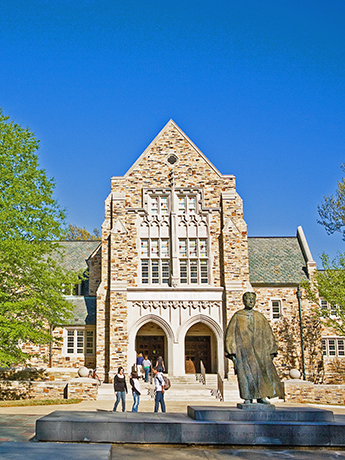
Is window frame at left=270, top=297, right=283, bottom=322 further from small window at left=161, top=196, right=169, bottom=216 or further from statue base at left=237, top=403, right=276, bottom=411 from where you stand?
statue base at left=237, top=403, right=276, bottom=411

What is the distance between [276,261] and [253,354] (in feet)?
66.5

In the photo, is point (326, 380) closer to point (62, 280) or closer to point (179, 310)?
point (179, 310)

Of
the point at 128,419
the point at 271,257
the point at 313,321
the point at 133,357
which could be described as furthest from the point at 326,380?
the point at 128,419

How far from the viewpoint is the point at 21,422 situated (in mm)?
14672

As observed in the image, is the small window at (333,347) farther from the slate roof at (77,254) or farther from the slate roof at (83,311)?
the slate roof at (77,254)

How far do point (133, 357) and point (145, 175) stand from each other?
10495mm

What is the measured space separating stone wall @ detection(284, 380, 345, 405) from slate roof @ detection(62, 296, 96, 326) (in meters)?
11.4

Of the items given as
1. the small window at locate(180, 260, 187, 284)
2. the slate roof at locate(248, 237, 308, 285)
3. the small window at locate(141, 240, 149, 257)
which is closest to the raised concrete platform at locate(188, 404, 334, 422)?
the small window at locate(180, 260, 187, 284)

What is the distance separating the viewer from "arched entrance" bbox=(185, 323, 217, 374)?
2892cm

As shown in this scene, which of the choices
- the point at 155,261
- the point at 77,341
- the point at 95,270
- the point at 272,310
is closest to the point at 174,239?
the point at 155,261

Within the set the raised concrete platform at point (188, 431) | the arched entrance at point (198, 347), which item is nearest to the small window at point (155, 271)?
the arched entrance at point (198, 347)

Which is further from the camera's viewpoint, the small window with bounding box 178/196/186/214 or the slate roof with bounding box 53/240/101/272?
the slate roof with bounding box 53/240/101/272

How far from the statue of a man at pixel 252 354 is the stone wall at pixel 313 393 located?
1272cm

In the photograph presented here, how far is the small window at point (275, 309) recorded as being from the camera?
2930 cm
